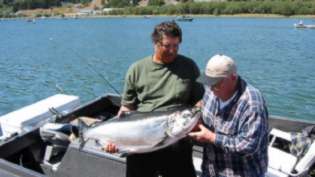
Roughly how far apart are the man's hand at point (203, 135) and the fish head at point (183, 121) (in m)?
0.05

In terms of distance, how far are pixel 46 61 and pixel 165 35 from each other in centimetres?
2282

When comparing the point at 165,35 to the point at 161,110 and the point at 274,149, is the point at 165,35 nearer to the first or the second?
the point at 161,110

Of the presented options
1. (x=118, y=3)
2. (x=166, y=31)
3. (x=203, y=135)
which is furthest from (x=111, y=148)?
(x=118, y=3)

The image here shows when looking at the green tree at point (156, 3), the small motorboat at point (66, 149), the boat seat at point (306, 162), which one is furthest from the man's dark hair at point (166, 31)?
the green tree at point (156, 3)

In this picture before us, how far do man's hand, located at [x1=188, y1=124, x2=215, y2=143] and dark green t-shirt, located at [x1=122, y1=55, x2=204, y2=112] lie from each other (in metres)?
0.48

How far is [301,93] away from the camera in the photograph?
15.2 meters

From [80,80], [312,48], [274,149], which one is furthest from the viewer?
[312,48]

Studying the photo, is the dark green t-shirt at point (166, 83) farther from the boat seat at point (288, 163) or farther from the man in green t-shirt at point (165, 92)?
the boat seat at point (288, 163)

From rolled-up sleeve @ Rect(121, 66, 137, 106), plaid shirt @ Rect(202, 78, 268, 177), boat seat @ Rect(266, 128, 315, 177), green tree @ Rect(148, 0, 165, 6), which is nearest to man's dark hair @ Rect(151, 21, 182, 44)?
rolled-up sleeve @ Rect(121, 66, 137, 106)

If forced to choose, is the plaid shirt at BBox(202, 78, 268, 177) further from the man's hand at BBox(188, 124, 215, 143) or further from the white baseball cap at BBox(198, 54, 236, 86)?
the white baseball cap at BBox(198, 54, 236, 86)

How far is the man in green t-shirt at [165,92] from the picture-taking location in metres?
3.54

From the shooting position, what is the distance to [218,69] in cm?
286

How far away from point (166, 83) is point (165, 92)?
0.22 feet

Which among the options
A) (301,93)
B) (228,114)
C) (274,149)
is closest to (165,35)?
(228,114)
